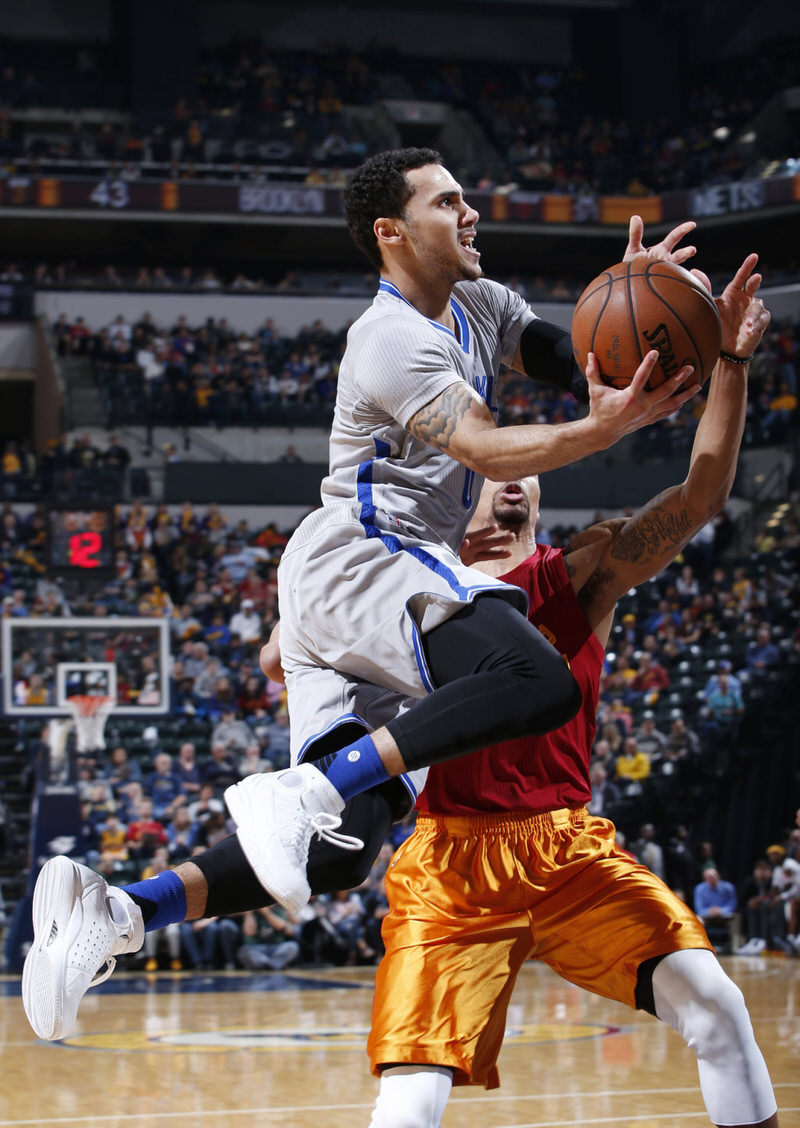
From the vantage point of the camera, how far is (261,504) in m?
19.6

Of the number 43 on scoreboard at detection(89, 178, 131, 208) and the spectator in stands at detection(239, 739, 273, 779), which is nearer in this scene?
the spectator in stands at detection(239, 739, 273, 779)

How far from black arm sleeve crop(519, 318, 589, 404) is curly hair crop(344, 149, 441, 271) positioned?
481 millimetres

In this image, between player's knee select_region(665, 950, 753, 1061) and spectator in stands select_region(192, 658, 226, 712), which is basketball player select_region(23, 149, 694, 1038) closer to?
player's knee select_region(665, 950, 753, 1061)

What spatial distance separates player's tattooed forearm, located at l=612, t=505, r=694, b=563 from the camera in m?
3.66

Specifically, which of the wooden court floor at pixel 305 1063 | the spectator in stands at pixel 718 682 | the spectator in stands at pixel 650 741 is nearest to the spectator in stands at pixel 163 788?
the wooden court floor at pixel 305 1063

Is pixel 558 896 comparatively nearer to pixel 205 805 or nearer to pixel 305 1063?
pixel 305 1063

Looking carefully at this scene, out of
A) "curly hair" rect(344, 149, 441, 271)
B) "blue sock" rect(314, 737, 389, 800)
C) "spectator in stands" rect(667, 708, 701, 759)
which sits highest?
"curly hair" rect(344, 149, 441, 271)

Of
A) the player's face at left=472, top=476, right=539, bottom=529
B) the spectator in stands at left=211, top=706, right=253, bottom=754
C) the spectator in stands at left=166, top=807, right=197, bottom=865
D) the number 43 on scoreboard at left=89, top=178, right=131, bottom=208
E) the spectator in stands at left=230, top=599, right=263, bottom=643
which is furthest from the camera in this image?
the number 43 on scoreboard at left=89, top=178, right=131, bottom=208

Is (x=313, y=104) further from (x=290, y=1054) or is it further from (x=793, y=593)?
(x=290, y=1054)

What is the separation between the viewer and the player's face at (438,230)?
335 cm

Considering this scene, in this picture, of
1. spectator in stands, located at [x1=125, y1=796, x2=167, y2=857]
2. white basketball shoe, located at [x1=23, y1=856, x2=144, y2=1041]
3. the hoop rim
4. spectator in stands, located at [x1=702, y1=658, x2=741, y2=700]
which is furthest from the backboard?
white basketball shoe, located at [x1=23, y1=856, x2=144, y2=1041]

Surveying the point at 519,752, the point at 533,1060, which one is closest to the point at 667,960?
the point at 519,752

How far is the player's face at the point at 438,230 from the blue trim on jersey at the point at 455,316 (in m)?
0.10

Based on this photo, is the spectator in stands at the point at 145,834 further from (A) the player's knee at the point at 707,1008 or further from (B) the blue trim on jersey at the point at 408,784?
(A) the player's knee at the point at 707,1008
